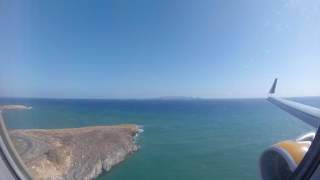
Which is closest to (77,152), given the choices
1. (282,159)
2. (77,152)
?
(77,152)

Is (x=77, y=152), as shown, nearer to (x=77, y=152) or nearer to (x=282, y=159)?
(x=77, y=152)

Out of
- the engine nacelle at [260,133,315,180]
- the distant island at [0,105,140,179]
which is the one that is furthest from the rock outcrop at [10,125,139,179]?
the engine nacelle at [260,133,315,180]

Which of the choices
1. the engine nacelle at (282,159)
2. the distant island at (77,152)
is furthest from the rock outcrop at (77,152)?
the engine nacelle at (282,159)

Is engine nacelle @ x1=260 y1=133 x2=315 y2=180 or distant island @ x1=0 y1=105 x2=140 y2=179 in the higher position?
engine nacelle @ x1=260 y1=133 x2=315 y2=180

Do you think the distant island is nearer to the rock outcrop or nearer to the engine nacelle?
the rock outcrop

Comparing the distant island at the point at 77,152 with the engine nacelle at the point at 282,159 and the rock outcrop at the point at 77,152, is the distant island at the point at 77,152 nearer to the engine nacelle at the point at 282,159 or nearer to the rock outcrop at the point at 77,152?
the rock outcrop at the point at 77,152

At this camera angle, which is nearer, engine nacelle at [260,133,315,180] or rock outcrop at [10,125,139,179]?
engine nacelle at [260,133,315,180]
